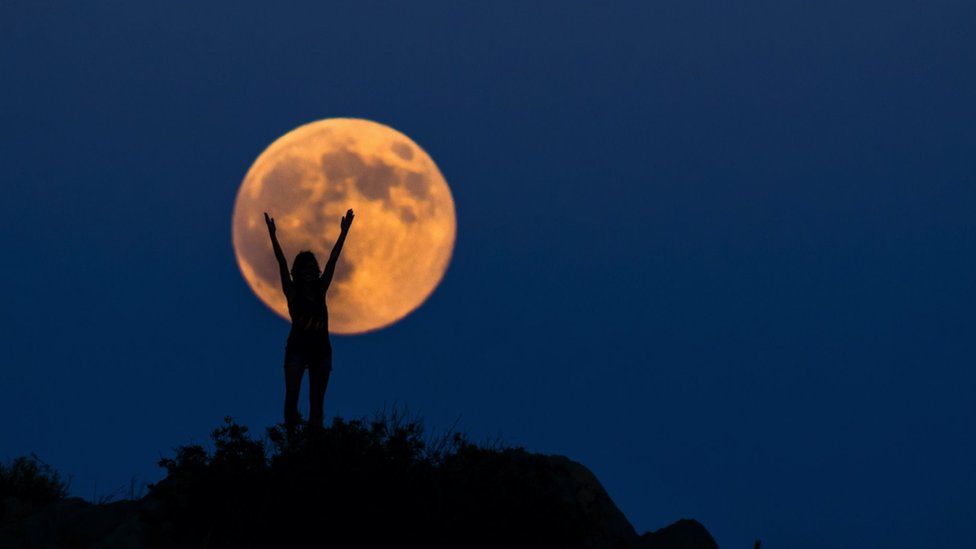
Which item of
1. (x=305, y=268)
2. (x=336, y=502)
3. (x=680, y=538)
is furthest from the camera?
(x=680, y=538)

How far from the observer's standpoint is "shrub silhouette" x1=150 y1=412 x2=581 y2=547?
12211 mm

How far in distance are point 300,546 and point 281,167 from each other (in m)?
13.8

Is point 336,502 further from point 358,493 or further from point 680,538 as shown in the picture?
point 680,538

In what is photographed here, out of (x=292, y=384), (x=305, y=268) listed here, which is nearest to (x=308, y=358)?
(x=292, y=384)

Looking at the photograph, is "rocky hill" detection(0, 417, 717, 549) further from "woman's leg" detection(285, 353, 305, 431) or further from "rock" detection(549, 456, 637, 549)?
"woman's leg" detection(285, 353, 305, 431)

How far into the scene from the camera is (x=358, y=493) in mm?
12414

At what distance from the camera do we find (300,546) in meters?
12.1

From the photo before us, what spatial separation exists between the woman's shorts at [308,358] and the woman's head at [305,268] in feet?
2.89

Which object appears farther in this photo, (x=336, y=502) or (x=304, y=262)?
(x=304, y=262)

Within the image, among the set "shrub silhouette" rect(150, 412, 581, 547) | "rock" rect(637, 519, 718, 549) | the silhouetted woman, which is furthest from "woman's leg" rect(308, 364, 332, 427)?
"rock" rect(637, 519, 718, 549)

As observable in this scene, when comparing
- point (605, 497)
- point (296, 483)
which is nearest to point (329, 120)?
point (605, 497)

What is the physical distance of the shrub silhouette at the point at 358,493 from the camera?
40.1 ft

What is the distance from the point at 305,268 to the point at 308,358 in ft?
3.73

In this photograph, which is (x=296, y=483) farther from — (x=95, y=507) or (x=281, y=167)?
(x=281, y=167)
